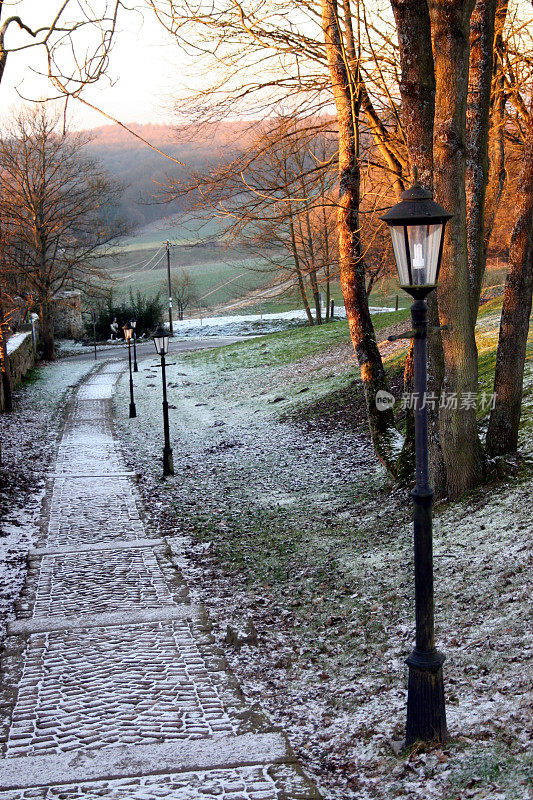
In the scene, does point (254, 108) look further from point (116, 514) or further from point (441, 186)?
point (116, 514)

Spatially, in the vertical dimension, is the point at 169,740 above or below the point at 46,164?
below

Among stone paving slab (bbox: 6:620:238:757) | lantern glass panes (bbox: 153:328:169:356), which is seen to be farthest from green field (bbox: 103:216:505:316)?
stone paving slab (bbox: 6:620:238:757)

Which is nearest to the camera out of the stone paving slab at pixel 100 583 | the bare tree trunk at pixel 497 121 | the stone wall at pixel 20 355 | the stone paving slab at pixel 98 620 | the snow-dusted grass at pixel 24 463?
the stone paving slab at pixel 98 620

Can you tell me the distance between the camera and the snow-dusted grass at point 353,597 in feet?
16.9

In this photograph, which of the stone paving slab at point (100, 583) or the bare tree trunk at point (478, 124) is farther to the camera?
the bare tree trunk at point (478, 124)

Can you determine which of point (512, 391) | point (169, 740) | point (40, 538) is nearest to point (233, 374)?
point (40, 538)

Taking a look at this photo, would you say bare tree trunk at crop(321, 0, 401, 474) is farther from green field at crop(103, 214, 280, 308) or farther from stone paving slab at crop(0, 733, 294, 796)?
green field at crop(103, 214, 280, 308)

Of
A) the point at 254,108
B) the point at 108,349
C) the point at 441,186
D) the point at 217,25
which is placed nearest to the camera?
the point at 441,186

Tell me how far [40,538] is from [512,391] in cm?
751

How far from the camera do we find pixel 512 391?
9.70m

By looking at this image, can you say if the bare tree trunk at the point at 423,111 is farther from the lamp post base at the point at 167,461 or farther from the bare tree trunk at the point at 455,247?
the lamp post base at the point at 167,461

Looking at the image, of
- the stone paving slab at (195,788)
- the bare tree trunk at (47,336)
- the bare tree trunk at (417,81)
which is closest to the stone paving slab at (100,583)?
the stone paving slab at (195,788)

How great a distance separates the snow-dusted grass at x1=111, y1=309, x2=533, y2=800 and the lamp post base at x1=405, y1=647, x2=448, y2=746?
13 centimetres

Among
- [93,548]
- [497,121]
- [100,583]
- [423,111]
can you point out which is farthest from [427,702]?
[497,121]
